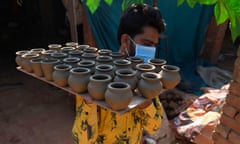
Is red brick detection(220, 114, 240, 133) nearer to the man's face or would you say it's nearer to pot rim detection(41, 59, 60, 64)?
the man's face

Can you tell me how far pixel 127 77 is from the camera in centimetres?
136

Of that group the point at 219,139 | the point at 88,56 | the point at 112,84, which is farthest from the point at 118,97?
the point at 219,139

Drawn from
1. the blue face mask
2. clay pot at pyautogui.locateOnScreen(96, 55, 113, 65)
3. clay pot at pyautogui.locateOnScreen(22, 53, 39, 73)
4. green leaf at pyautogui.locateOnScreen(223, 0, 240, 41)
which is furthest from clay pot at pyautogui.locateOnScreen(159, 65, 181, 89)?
clay pot at pyautogui.locateOnScreen(22, 53, 39, 73)

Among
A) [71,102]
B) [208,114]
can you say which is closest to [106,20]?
[71,102]

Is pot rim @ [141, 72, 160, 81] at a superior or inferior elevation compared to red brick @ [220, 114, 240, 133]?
superior

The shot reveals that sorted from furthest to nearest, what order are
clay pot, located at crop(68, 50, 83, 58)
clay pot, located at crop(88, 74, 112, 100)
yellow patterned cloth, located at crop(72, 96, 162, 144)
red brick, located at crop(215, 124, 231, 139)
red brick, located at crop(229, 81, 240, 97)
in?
1. red brick, located at crop(215, 124, 231, 139)
2. red brick, located at crop(229, 81, 240, 97)
3. clay pot, located at crop(68, 50, 83, 58)
4. yellow patterned cloth, located at crop(72, 96, 162, 144)
5. clay pot, located at crop(88, 74, 112, 100)

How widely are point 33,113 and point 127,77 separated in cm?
301

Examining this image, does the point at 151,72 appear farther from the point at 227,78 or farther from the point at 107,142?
the point at 227,78

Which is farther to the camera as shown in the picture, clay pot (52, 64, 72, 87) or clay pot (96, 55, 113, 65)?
clay pot (96, 55, 113, 65)

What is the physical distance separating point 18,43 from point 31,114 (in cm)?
415

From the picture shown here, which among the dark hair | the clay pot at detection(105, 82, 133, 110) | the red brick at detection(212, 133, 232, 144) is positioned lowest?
the red brick at detection(212, 133, 232, 144)

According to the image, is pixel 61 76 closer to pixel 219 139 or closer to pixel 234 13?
pixel 234 13

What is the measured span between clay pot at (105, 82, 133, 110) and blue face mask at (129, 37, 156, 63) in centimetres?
51

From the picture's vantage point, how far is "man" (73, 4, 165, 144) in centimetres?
146
